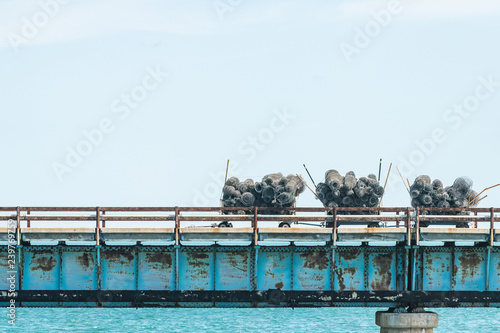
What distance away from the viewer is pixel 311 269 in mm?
32000

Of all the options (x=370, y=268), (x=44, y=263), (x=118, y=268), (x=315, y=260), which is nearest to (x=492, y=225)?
(x=370, y=268)

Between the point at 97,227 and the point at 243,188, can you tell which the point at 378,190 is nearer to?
the point at 243,188

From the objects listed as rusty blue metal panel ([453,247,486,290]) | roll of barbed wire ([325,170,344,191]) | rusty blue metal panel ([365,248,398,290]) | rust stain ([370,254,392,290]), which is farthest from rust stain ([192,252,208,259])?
roll of barbed wire ([325,170,344,191])

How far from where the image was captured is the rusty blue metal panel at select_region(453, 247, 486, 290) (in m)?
32.4

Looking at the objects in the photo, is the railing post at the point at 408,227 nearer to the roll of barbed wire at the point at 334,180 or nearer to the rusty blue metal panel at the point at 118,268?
the roll of barbed wire at the point at 334,180

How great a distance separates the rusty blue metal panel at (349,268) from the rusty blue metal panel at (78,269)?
27.9ft

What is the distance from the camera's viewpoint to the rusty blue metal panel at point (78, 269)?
31.5 m

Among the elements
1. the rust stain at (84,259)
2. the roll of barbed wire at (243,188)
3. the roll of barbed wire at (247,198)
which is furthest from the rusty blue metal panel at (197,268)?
the roll of barbed wire at (243,188)

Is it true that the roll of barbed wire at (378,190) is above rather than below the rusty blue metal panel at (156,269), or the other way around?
above

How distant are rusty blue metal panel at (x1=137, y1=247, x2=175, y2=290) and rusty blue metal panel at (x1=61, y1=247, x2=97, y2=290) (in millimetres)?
1628

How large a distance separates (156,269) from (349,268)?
6789 mm

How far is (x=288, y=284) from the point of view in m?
31.9

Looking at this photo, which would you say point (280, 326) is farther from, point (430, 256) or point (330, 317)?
point (430, 256)

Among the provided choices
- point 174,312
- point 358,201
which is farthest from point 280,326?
point 358,201
